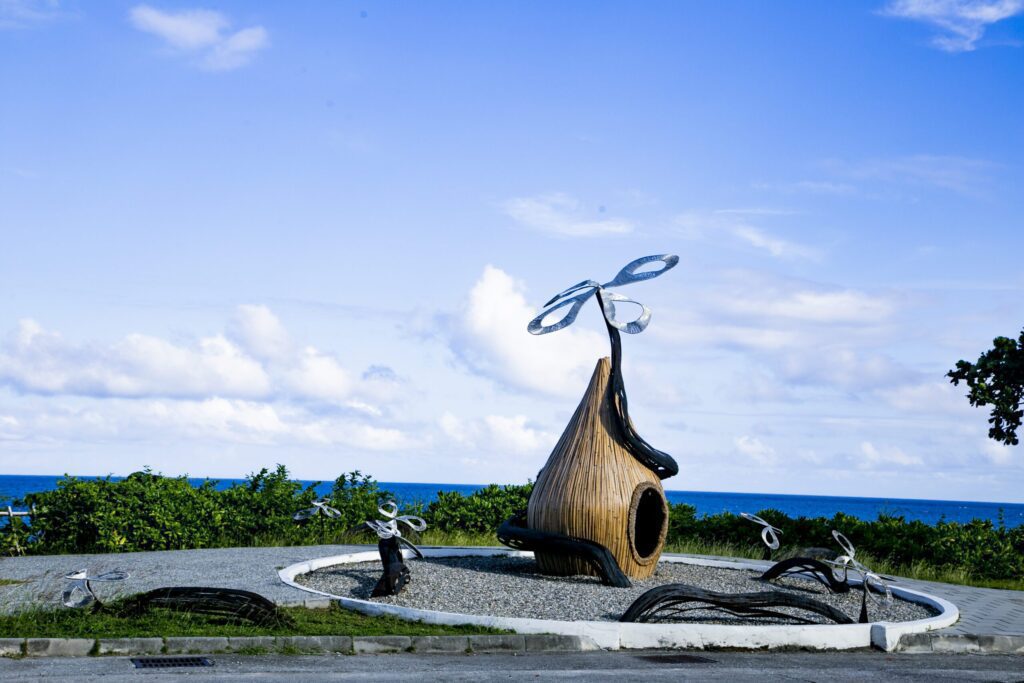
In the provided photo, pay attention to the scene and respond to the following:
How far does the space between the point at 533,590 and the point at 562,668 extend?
4064 mm

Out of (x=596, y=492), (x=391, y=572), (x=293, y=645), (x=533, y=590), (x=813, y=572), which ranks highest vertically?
(x=596, y=492)

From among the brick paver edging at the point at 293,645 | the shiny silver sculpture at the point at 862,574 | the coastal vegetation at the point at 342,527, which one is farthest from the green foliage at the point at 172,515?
the shiny silver sculpture at the point at 862,574

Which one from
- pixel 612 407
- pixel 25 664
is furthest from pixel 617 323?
pixel 25 664

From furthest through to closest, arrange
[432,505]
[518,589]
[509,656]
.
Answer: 1. [432,505]
2. [518,589]
3. [509,656]

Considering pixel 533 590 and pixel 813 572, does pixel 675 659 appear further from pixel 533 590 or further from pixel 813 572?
pixel 813 572

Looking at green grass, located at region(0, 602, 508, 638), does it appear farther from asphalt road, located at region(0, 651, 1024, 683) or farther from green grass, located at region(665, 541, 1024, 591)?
green grass, located at region(665, 541, 1024, 591)

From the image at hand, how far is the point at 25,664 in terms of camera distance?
31.4 feet

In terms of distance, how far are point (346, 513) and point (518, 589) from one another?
8579 mm

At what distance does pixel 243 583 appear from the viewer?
1445 centimetres

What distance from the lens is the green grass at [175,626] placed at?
10656mm

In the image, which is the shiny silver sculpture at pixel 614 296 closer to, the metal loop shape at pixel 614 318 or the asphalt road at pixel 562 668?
the metal loop shape at pixel 614 318

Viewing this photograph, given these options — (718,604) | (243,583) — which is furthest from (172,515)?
(718,604)

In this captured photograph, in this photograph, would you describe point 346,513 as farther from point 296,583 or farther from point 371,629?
point 371,629

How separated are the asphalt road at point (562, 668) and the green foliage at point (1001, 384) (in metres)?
11.1
